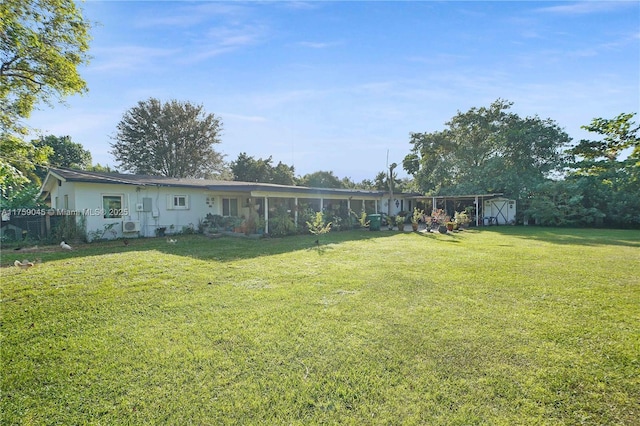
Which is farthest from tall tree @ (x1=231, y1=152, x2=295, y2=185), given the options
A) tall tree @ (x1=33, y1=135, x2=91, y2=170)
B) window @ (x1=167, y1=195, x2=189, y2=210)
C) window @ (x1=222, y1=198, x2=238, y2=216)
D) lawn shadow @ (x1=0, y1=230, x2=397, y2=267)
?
lawn shadow @ (x1=0, y1=230, x2=397, y2=267)

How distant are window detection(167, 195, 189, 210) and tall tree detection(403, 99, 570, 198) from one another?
21208 mm

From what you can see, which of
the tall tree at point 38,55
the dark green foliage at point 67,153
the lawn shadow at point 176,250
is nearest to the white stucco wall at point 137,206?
the lawn shadow at point 176,250

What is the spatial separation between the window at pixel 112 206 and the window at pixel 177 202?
194 centimetres

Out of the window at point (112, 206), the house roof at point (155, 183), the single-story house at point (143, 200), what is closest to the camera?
the house roof at point (155, 183)

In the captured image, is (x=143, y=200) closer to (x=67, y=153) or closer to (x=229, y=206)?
(x=229, y=206)

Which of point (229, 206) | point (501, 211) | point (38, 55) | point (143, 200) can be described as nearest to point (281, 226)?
point (229, 206)

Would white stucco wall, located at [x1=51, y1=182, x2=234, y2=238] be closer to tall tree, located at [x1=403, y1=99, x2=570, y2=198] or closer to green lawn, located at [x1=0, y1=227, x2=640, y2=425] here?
green lawn, located at [x1=0, y1=227, x2=640, y2=425]

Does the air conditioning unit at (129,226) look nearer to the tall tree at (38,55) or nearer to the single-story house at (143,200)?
the single-story house at (143,200)

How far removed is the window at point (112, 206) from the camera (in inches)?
482

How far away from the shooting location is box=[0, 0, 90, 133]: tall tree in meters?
8.60

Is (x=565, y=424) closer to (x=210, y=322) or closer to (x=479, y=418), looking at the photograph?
(x=479, y=418)

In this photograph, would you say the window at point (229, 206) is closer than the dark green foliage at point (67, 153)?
Yes

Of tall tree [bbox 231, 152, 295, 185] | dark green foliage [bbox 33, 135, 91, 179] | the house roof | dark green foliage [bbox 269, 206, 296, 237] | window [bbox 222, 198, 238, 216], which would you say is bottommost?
dark green foliage [bbox 269, 206, 296, 237]

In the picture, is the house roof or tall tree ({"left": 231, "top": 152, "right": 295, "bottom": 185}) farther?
tall tree ({"left": 231, "top": 152, "right": 295, "bottom": 185})
